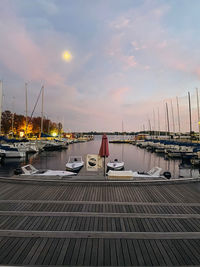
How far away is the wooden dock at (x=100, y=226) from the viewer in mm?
3184

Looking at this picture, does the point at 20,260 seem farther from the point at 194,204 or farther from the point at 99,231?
the point at 194,204

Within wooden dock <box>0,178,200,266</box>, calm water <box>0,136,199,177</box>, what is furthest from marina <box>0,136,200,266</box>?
calm water <box>0,136,199,177</box>

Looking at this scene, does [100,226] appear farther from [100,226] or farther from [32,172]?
[32,172]

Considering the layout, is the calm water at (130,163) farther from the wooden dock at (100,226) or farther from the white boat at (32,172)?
the wooden dock at (100,226)

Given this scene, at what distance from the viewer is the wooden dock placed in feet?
10.4

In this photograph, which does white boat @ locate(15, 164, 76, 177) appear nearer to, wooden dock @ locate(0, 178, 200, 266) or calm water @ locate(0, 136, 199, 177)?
wooden dock @ locate(0, 178, 200, 266)

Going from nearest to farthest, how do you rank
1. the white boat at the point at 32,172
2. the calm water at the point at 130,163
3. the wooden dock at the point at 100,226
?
the wooden dock at the point at 100,226, the white boat at the point at 32,172, the calm water at the point at 130,163

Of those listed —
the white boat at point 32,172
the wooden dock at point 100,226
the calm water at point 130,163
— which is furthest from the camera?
the calm water at point 130,163

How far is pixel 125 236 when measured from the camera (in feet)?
12.5

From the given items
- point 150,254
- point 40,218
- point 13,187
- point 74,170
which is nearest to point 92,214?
point 40,218

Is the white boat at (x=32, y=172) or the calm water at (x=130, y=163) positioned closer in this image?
the white boat at (x=32, y=172)

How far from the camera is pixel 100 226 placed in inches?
167

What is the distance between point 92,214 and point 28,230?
2.09 meters

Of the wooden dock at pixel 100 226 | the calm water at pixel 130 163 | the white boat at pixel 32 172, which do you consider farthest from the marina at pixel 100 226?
the calm water at pixel 130 163
